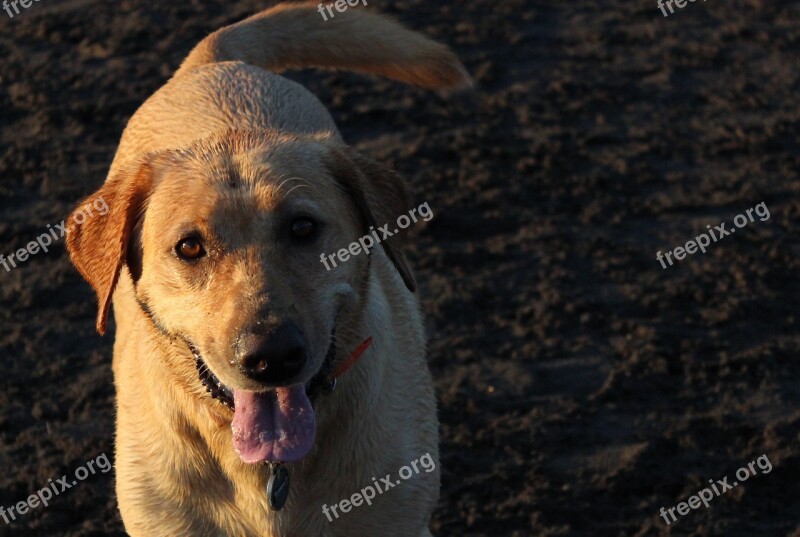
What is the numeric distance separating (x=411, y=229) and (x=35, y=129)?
2306 millimetres

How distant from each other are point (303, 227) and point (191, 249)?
31cm

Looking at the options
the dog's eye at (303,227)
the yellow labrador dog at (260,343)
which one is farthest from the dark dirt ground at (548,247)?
the dog's eye at (303,227)

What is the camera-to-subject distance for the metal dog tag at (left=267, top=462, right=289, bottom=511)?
366 centimetres

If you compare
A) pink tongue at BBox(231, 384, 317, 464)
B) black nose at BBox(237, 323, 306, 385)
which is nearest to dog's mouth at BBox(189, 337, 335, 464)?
pink tongue at BBox(231, 384, 317, 464)

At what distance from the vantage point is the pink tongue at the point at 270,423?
3.46 metres

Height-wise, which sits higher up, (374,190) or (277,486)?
(374,190)

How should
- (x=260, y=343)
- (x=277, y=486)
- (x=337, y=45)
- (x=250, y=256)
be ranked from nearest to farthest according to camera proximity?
(x=260, y=343)
(x=250, y=256)
(x=277, y=486)
(x=337, y=45)

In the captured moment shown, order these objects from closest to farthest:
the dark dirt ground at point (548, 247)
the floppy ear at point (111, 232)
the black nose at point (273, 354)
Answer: the black nose at point (273, 354) → the floppy ear at point (111, 232) → the dark dirt ground at point (548, 247)

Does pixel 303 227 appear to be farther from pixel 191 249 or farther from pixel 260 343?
pixel 260 343

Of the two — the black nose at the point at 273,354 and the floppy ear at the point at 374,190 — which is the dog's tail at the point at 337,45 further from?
the black nose at the point at 273,354

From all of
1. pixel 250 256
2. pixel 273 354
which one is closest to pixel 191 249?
pixel 250 256

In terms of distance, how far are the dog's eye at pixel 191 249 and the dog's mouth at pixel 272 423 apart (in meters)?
0.25

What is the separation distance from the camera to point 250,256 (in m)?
3.40

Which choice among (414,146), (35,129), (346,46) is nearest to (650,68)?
(414,146)
